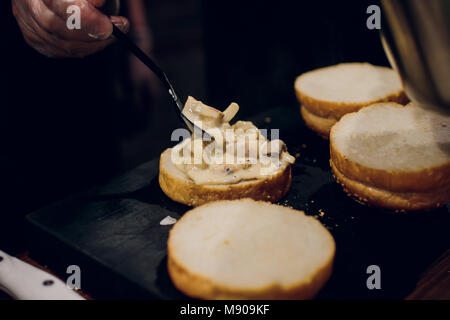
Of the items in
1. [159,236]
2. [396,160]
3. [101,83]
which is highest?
[101,83]

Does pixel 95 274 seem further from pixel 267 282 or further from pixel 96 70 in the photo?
pixel 96 70

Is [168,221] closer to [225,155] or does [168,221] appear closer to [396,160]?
[225,155]

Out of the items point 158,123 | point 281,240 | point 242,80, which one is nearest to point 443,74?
point 281,240

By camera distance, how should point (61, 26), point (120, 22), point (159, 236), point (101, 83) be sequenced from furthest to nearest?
1. point (101, 83)
2. point (120, 22)
3. point (61, 26)
4. point (159, 236)

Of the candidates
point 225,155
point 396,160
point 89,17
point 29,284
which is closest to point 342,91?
point 396,160

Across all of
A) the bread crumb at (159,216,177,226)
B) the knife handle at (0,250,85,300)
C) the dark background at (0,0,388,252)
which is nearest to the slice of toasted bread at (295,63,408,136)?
the dark background at (0,0,388,252)

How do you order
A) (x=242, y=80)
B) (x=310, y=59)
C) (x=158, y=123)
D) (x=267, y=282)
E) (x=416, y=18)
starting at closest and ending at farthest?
(x=416, y=18) → (x=267, y=282) → (x=310, y=59) → (x=242, y=80) → (x=158, y=123)
